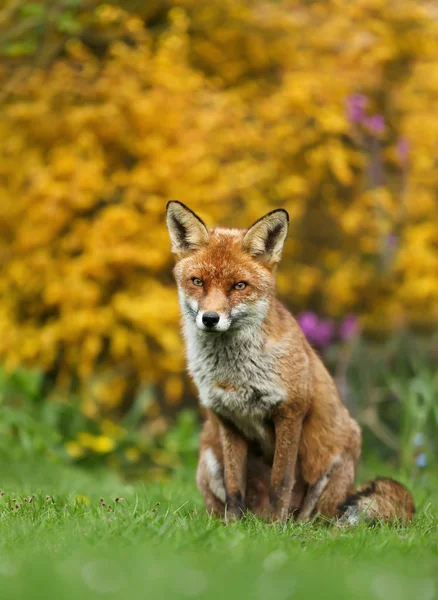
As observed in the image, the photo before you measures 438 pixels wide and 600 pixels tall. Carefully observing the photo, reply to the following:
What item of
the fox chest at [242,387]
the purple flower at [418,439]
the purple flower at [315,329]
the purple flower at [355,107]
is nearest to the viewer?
the fox chest at [242,387]

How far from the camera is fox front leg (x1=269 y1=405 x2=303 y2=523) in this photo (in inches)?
164

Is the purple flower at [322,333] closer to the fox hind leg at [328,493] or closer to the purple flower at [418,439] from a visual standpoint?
the purple flower at [418,439]

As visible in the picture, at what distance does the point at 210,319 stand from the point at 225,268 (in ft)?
1.10

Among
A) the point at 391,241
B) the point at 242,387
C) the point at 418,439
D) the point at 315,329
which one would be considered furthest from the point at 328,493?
the point at 391,241

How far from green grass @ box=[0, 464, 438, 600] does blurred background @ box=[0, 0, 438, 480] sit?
3341mm

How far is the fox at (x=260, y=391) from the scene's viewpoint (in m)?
4.13

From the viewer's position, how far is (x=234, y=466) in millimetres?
4305

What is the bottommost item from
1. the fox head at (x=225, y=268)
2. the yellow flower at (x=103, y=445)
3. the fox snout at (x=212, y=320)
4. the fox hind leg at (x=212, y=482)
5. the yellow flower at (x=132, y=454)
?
the yellow flower at (x=132, y=454)

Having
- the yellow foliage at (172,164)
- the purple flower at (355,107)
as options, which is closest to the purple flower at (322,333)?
the yellow foliage at (172,164)

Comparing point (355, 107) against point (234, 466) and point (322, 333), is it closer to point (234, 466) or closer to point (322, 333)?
point (322, 333)

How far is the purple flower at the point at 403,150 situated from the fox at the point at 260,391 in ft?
15.3

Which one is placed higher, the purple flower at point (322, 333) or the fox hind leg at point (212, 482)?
the fox hind leg at point (212, 482)

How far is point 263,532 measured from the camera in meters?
3.56

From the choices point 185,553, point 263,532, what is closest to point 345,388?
point 263,532
